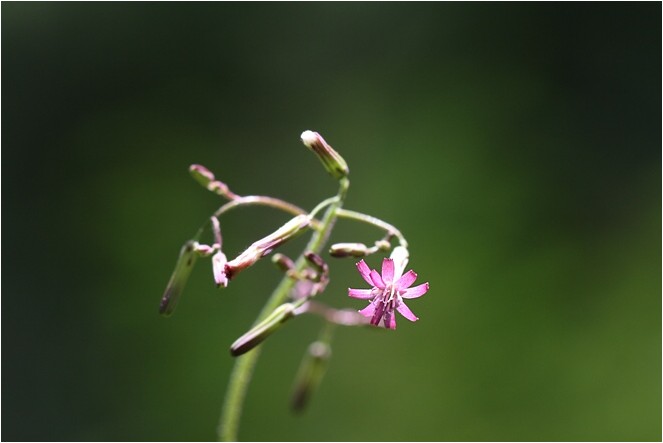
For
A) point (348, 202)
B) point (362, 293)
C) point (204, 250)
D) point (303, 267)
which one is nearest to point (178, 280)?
point (204, 250)

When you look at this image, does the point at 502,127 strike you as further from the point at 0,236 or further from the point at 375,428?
the point at 0,236

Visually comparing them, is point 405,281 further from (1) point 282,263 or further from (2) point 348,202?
(2) point 348,202

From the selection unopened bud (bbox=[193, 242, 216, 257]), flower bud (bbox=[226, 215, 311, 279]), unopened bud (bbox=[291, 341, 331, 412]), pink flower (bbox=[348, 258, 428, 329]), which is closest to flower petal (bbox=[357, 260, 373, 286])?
pink flower (bbox=[348, 258, 428, 329])

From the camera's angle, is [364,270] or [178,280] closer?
[364,270]

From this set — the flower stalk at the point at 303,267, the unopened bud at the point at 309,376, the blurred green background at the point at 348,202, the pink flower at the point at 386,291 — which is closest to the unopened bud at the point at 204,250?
the flower stalk at the point at 303,267

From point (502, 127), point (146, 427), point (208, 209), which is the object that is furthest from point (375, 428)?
point (502, 127)
